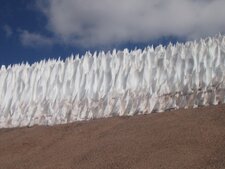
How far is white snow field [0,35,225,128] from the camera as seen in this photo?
1488 cm

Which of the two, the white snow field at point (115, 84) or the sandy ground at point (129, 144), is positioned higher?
the white snow field at point (115, 84)

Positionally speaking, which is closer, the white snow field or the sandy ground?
the sandy ground

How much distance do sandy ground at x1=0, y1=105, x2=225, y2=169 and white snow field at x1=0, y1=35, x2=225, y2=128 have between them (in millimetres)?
1180

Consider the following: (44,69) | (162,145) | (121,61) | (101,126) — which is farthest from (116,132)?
(44,69)

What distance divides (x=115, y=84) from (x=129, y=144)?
17.4ft

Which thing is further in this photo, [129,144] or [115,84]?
[115,84]

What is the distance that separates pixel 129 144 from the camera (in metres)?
11.8

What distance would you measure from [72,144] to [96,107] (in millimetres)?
3689

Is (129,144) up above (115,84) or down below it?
below

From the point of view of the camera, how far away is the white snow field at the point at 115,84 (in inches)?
586

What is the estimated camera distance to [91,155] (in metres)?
11.7

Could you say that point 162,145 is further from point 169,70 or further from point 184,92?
point 169,70

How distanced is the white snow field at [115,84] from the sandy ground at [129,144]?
1.18m

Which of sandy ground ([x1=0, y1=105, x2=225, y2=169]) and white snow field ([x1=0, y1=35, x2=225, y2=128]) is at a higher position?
white snow field ([x1=0, y1=35, x2=225, y2=128])
